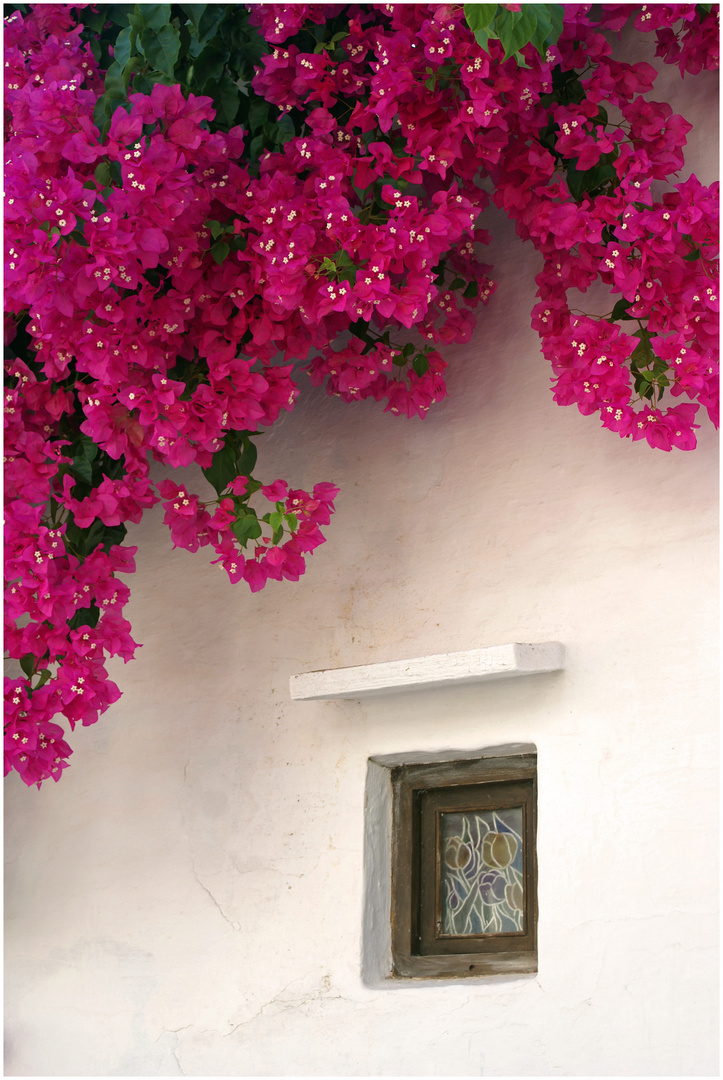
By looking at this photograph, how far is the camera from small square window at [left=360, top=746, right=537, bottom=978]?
6.47 ft

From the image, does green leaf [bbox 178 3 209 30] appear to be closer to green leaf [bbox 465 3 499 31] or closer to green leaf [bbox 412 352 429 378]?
green leaf [bbox 465 3 499 31]

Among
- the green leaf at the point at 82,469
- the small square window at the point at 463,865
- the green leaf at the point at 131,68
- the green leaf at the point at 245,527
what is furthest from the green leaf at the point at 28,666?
the green leaf at the point at 131,68

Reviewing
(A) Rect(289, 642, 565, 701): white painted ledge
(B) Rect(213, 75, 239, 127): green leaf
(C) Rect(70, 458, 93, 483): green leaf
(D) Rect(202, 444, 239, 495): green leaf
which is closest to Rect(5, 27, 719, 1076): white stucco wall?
(A) Rect(289, 642, 565, 701): white painted ledge

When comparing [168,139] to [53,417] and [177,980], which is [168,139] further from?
[177,980]

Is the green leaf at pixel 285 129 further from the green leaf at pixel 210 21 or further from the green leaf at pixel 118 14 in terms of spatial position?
the green leaf at pixel 118 14

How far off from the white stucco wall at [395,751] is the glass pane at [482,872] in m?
0.13

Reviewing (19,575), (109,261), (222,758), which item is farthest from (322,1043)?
(109,261)

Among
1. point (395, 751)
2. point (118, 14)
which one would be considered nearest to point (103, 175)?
point (118, 14)

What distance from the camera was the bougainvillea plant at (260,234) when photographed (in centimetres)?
176

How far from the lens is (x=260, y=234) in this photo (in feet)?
6.20

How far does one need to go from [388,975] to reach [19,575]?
0.99 meters

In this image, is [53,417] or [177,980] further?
[177,980]

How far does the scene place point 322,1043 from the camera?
6.56 ft

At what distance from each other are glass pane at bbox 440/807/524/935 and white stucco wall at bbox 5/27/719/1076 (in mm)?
127
